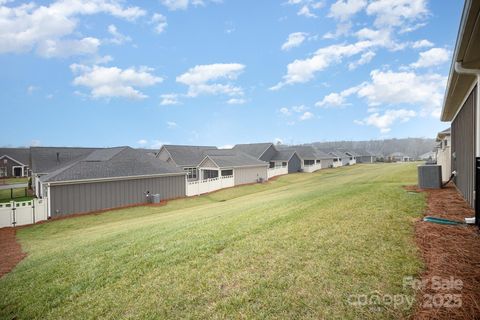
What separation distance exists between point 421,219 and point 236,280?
4.92 metres

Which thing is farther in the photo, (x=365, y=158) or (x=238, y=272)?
(x=365, y=158)

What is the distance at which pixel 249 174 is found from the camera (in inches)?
1280

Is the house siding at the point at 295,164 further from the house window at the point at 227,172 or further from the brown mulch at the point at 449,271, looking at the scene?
the brown mulch at the point at 449,271

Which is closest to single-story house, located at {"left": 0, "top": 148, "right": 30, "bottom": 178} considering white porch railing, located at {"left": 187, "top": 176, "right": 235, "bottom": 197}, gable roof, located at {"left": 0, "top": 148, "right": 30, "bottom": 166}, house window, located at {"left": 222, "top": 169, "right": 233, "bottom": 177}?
gable roof, located at {"left": 0, "top": 148, "right": 30, "bottom": 166}

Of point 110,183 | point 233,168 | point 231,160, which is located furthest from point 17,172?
point 233,168

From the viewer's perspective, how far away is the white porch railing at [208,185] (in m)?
25.1

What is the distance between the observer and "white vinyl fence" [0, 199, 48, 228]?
1475cm

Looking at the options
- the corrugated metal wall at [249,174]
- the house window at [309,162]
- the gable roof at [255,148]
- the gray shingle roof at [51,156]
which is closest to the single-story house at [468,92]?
the corrugated metal wall at [249,174]

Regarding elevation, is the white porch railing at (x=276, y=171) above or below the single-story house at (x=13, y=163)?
below

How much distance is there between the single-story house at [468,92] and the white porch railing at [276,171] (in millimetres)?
26526

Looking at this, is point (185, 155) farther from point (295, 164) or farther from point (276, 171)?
point (295, 164)

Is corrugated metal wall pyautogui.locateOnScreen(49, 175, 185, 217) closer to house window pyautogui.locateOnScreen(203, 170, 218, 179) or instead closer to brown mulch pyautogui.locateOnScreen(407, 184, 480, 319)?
house window pyautogui.locateOnScreen(203, 170, 218, 179)

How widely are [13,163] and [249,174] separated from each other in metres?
47.4

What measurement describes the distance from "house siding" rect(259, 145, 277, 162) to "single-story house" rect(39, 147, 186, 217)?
73.1ft
